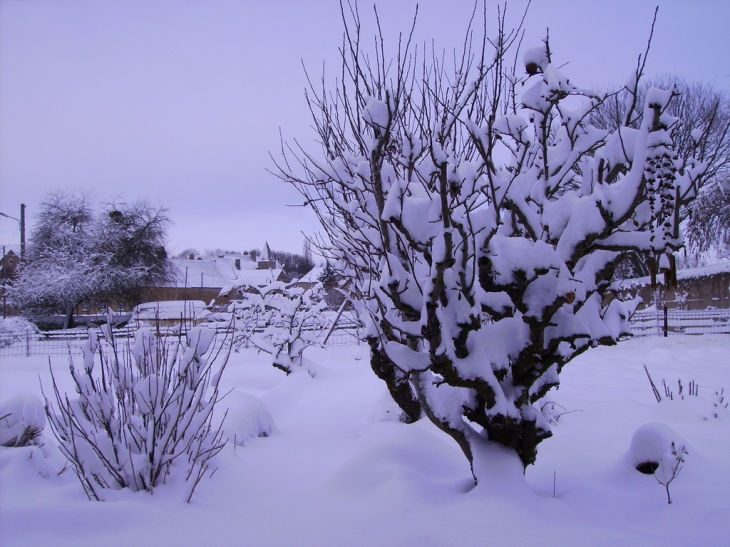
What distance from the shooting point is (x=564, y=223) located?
2924 millimetres

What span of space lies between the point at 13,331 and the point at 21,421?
14.7 m

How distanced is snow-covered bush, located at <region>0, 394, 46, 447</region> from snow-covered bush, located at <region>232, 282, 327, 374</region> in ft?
20.8

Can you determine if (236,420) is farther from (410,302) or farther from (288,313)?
(288,313)

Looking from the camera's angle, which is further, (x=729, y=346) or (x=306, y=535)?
(x=729, y=346)

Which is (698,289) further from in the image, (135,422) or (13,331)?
(13,331)

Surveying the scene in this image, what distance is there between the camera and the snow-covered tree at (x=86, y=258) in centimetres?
2403

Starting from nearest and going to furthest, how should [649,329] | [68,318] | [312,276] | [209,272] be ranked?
[649,329] → [312,276] → [68,318] → [209,272]

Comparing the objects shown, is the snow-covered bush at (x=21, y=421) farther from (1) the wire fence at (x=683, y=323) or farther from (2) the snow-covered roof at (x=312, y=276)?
(1) the wire fence at (x=683, y=323)

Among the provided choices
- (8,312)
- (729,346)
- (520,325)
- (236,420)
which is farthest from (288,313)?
(8,312)

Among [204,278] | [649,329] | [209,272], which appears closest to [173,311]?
[649,329]

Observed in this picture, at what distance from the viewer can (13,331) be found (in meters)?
15.7

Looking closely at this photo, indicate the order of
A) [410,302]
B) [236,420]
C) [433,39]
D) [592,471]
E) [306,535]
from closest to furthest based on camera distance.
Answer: [306,535] → [410,302] → [592,471] → [433,39] → [236,420]

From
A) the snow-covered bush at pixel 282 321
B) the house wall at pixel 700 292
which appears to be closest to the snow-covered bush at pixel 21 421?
the snow-covered bush at pixel 282 321

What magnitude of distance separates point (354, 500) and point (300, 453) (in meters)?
1.73
